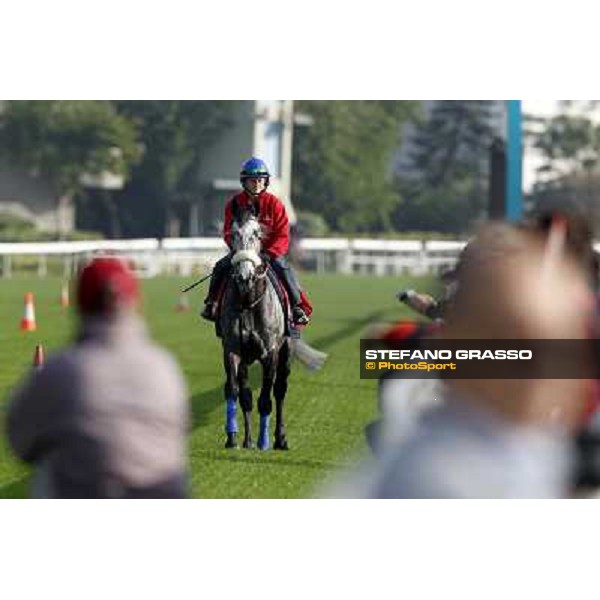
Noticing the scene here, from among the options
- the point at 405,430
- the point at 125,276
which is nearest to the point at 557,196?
the point at 125,276

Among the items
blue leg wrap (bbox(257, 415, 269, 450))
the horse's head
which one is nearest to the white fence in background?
the horse's head

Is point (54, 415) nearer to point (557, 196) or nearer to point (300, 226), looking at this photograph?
point (557, 196)

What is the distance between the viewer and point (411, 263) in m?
9.74

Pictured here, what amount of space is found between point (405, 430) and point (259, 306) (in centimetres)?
690

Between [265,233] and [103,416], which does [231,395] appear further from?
[103,416]

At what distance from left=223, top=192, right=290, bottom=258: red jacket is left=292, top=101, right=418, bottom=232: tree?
172 mm

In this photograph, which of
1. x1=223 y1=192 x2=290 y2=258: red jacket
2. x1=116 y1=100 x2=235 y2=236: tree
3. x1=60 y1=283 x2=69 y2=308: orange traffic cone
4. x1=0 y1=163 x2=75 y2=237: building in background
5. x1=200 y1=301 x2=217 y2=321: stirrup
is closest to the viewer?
x1=60 y1=283 x2=69 y2=308: orange traffic cone

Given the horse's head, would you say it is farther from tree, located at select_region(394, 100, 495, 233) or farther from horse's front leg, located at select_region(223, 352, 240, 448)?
tree, located at select_region(394, 100, 495, 233)

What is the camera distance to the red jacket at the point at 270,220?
9.94m

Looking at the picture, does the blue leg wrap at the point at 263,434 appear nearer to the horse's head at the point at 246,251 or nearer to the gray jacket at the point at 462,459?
the horse's head at the point at 246,251

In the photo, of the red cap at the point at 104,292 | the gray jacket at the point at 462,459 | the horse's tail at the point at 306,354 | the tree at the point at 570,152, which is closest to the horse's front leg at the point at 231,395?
the horse's tail at the point at 306,354

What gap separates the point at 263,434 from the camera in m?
10.7

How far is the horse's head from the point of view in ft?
32.9

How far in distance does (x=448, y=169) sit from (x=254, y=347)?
2294 mm
